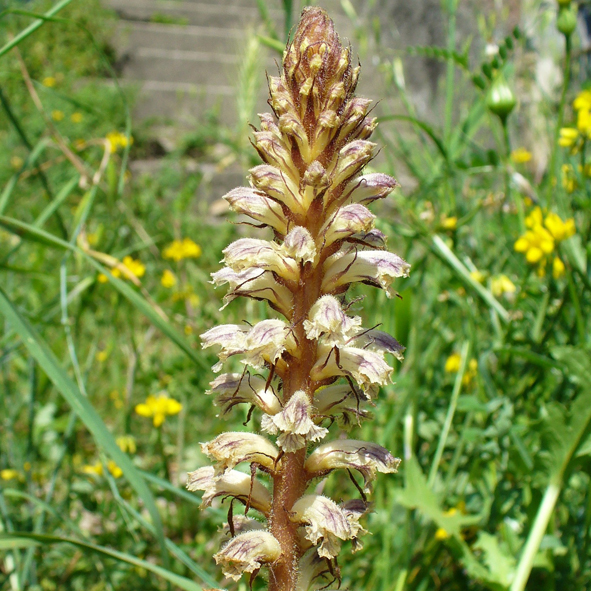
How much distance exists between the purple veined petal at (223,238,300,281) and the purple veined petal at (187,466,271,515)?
0.38 meters

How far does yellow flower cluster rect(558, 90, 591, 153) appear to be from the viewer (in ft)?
7.37

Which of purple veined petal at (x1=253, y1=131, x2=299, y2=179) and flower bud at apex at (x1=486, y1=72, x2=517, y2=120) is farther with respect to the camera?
flower bud at apex at (x1=486, y1=72, x2=517, y2=120)

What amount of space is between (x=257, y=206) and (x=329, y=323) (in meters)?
0.27

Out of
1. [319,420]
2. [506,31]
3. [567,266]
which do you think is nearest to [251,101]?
[567,266]

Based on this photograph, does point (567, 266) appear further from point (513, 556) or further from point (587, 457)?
point (513, 556)

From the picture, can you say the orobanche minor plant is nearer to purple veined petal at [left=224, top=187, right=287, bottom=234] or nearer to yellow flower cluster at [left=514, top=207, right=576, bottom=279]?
purple veined petal at [left=224, top=187, right=287, bottom=234]

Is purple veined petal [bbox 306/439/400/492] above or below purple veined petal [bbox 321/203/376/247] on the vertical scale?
below

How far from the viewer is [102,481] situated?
2.33 metres

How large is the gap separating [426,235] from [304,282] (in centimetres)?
116

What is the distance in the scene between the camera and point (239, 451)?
1032mm

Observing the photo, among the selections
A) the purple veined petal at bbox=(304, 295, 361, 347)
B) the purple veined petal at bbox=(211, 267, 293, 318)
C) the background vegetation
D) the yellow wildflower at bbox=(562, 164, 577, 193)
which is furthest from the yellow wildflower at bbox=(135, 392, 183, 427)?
the yellow wildflower at bbox=(562, 164, 577, 193)

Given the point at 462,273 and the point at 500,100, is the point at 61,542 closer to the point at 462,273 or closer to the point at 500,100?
the point at 462,273

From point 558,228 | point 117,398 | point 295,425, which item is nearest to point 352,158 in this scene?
point 295,425

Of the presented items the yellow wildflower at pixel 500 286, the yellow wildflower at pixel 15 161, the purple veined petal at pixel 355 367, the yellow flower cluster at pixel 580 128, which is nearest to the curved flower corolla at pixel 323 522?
the purple veined petal at pixel 355 367
